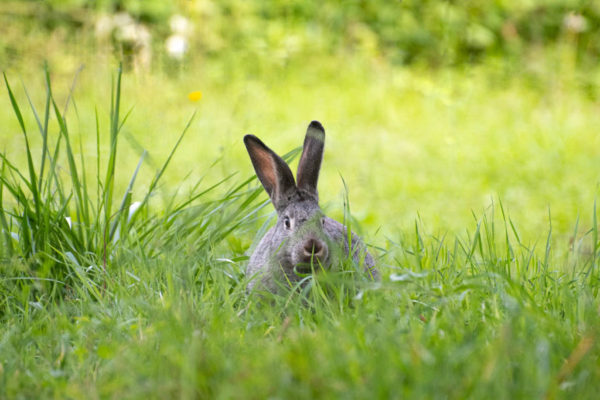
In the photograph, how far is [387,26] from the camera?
9.34m

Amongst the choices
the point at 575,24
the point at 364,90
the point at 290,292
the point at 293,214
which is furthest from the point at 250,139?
the point at 575,24

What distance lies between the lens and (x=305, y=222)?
3.30m

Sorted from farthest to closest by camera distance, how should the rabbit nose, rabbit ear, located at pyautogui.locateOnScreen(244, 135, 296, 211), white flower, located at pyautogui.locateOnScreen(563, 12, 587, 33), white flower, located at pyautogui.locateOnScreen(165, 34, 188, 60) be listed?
1. white flower, located at pyautogui.locateOnScreen(563, 12, 587, 33)
2. white flower, located at pyautogui.locateOnScreen(165, 34, 188, 60)
3. rabbit ear, located at pyautogui.locateOnScreen(244, 135, 296, 211)
4. the rabbit nose

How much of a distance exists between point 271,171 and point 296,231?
397 millimetres

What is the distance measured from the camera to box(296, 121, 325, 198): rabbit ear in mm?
3428

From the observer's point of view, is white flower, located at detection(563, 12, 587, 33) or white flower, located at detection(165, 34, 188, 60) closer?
white flower, located at detection(165, 34, 188, 60)

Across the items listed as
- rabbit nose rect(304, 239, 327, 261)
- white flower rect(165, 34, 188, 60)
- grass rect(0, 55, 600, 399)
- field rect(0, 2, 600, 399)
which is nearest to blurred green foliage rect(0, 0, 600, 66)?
white flower rect(165, 34, 188, 60)

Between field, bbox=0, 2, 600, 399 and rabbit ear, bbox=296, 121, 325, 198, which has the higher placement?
rabbit ear, bbox=296, 121, 325, 198

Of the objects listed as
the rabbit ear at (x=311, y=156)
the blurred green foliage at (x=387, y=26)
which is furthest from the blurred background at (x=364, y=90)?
the rabbit ear at (x=311, y=156)

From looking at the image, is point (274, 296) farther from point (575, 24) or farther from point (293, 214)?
point (575, 24)

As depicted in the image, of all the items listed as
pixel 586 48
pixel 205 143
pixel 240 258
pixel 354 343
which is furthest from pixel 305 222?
pixel 586 48

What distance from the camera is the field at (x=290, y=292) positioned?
185cm

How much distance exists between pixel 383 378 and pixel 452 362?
227 mm

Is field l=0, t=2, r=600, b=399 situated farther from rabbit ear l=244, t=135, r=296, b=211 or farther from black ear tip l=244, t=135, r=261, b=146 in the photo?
black ear tip l=244, t=135, r=261, b=146
